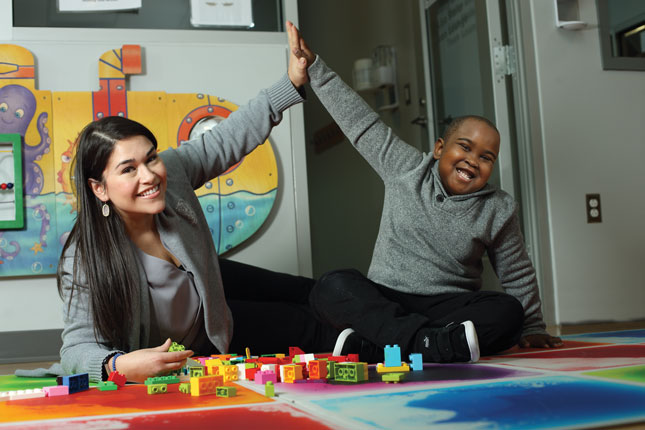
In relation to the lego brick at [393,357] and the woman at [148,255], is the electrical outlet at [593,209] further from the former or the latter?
the lego brick at [393,357]

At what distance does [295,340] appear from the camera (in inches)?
69.8

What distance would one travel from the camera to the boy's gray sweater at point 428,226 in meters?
1.68

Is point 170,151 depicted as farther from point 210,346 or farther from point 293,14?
point 293,14

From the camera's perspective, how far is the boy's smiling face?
66.7 inches

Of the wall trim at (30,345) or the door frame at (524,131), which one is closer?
the wall trim at (30,345)

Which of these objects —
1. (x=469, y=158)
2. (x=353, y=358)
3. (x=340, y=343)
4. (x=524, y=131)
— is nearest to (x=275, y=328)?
(x=340, y=343)

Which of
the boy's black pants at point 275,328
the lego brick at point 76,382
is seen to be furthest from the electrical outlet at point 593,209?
the lego brick at point 76,382

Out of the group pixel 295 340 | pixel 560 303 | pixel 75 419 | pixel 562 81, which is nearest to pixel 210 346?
pixel 295 340

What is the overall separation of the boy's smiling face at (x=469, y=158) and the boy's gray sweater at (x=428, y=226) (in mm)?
25

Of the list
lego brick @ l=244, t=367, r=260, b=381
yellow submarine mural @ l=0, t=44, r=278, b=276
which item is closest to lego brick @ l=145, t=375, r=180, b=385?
lego brick @ l=244, t=367, r=260, b=381

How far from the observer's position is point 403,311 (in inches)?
60.0

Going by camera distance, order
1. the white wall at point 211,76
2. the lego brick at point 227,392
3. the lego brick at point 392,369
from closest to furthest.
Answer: the lego brick at point 227,392 < the lego brick at point 392,369 < the white wall at point 211,76

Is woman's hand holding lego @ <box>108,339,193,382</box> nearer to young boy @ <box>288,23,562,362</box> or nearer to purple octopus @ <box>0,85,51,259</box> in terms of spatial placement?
young boy @ <box>288,23,562,362</box>

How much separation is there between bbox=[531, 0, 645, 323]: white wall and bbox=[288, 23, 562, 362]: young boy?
35.7 inches
